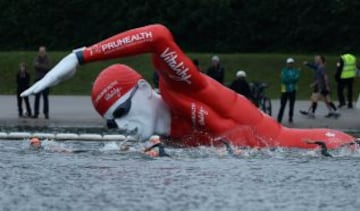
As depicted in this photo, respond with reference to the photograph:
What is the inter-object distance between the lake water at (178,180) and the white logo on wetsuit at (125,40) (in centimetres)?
118

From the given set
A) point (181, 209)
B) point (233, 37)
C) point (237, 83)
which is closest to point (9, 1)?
point (233, 37)

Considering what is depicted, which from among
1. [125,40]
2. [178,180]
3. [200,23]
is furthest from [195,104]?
[200,23]

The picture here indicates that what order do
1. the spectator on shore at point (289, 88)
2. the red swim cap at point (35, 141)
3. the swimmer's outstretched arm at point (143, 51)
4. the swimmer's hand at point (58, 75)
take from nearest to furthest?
the swimmer's hand at point (58, 75) → the swimmer's outstretched arm at point (143, 51) → the red swim cap at point (35, 141) → the spectator on shore at point (289, 88)

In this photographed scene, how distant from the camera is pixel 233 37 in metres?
54.6

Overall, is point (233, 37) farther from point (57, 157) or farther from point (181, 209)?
point (181, 209)

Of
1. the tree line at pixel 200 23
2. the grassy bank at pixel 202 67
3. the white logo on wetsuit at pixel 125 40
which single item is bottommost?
the white logo on wetsuit at pixel 125 40

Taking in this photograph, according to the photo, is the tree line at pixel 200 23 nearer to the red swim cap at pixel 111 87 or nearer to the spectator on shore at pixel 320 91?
the spectator on shore at pixel 320 91

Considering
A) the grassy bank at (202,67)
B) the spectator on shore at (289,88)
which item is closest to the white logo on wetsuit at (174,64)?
the spectator on shore at (289,88)

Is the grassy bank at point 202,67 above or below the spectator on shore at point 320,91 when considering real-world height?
above

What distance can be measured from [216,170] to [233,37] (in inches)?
1738

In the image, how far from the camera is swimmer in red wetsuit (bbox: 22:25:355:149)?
1248cm

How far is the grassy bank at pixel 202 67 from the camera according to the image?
38188 mm

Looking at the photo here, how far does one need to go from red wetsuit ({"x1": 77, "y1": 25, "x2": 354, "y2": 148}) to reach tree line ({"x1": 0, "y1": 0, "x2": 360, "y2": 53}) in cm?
3658

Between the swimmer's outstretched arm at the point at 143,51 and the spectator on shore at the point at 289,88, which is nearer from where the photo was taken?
the swimmer's outstretched arm at the point at 143,51
